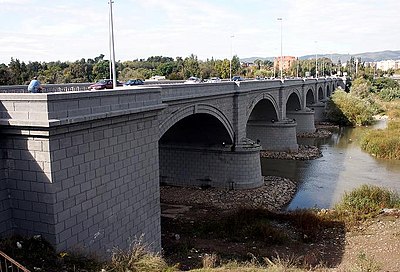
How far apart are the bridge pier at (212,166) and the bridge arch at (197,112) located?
1181 mm

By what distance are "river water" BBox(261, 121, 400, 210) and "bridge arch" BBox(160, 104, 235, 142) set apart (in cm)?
537

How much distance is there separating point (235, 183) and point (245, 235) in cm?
750

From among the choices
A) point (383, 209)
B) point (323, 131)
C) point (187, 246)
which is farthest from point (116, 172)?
point (323, 131)

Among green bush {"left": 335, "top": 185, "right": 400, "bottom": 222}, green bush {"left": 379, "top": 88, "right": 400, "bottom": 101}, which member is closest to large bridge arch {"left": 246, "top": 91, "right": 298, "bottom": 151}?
green bush {"left": 335, "top": 185, "right": 400, "bottom": 222}


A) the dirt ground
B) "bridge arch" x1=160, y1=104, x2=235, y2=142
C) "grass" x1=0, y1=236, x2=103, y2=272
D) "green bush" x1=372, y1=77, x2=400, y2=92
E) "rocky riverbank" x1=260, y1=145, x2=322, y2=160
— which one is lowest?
"rocky riverbank" x1=260, y1=145, x2=322, y2=160

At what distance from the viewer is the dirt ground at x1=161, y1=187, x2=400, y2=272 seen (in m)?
12.5

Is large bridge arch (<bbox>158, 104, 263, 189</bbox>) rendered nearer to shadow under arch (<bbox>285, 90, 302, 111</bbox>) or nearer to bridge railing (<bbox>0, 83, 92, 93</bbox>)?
bridge railing (<bbox>0, 83, 92, 93</bbox>)

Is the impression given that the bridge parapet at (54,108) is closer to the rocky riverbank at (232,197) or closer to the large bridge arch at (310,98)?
the rocky riverbank at (232,197)

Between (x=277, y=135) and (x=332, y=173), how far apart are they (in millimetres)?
7591

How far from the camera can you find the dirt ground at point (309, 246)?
41.0 feet

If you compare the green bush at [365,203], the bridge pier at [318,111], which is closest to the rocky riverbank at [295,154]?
the green bush at [365,203]

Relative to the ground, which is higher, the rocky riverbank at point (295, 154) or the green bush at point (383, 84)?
the green bush at point (383, 84)

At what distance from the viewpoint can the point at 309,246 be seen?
47.5ft

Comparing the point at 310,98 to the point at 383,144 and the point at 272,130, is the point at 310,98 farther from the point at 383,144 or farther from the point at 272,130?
the point at 383,144
